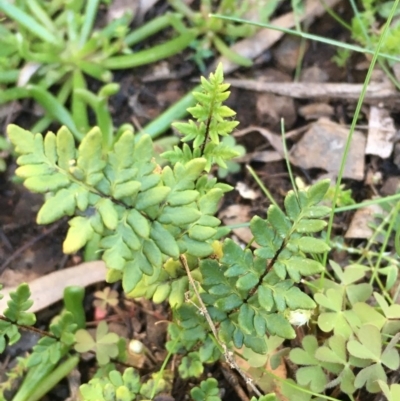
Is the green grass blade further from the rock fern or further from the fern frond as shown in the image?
the fern frond

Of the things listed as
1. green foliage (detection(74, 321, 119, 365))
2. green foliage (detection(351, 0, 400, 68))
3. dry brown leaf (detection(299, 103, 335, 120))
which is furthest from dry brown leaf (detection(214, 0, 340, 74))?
green foliage (detection(74, 321, 119, 365))

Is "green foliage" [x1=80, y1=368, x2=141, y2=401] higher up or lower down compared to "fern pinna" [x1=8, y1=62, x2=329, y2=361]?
lower down

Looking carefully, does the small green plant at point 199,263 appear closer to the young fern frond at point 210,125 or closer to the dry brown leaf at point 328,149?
the young fern frond at point 210,125

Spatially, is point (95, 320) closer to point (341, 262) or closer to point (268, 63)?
point (341, 262)

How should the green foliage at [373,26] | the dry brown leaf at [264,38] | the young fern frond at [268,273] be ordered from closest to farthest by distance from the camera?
the young fern frond at [268,273] < the green foliage at [373,26] < the dry brown leaf at [264,38]

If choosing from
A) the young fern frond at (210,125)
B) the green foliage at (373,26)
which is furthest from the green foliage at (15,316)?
the green foliage at (373,26)

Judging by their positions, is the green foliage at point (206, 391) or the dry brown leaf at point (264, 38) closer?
the green foliage at point (206, 391)

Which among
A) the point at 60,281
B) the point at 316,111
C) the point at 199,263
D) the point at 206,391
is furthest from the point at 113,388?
the point at 316,111

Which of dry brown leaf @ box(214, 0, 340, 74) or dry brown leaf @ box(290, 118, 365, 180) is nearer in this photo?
dry brown leaf @ box(290, 118, 365, 180)

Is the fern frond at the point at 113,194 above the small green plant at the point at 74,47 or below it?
above

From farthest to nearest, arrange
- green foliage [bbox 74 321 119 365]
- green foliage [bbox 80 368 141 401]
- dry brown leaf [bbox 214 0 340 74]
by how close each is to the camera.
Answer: dry brown leaf [bbox 214 0 340 74] → green foliage [bbox 74 321 119 365] → green foliage [bbox 80 368 141 401]

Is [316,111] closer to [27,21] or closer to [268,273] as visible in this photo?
[268,273]
